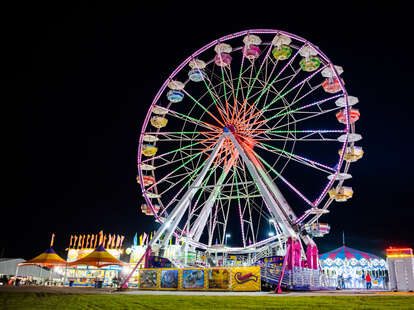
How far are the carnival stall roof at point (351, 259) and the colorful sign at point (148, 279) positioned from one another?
2039cm

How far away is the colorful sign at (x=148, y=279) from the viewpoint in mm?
16344

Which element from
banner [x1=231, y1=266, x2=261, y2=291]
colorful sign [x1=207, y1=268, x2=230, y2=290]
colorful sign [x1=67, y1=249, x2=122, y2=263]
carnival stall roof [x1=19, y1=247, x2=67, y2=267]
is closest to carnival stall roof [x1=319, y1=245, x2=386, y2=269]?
banner [x1=231, y1=266, x2=261, y2=291]

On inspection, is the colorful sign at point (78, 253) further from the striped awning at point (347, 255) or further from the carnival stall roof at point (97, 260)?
the striped awning at point (347, 255)

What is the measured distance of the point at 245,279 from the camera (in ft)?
47.6

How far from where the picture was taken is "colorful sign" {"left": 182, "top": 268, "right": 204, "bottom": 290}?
49.5 feet

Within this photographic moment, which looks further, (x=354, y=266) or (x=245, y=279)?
(x=354, y=266)

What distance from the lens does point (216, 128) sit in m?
20.0

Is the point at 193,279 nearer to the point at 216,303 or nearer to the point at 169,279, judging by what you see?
the point at 169,279

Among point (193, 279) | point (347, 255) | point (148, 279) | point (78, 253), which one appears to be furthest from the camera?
point (78, 253)

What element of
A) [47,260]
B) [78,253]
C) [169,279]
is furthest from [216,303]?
[78,253]

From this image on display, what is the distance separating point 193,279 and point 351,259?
21321 mm

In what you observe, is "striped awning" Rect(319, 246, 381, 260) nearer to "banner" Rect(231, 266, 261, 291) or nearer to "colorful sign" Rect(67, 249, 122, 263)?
"banner" Rect(231, 266, 261, 291)

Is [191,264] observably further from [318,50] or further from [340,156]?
[318,50]

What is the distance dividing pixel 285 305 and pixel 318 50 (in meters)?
13.6
